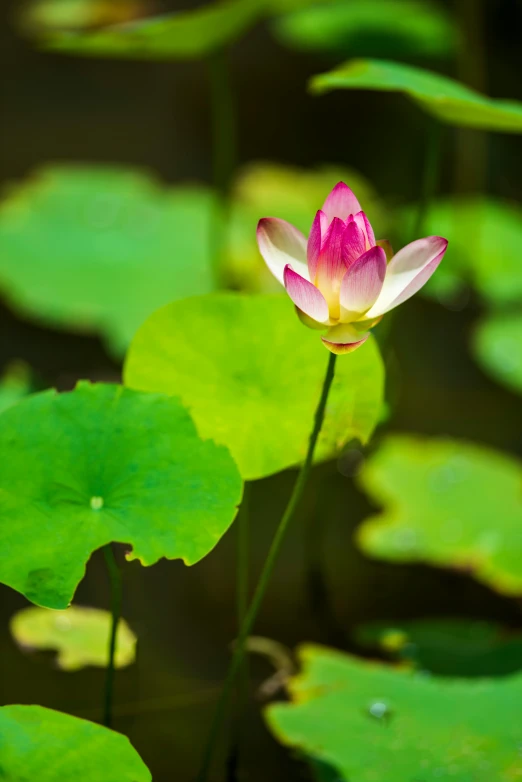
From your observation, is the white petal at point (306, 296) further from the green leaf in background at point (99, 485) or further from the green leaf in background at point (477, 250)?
the green leaf in background at point (477, 250)

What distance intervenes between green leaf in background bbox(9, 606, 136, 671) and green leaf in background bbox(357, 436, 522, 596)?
536mm

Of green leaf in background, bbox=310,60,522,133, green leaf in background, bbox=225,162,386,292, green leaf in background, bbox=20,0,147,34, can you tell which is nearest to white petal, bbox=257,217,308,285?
green leaf in background, bbox=310,60,522,133

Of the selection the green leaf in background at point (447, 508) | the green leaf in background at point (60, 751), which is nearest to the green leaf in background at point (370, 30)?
the green leaf in background at point (447, 508)

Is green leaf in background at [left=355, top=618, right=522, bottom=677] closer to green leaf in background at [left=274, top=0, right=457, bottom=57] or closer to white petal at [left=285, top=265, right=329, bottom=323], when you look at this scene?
white petal at [left=285, top=265, right=329, bottom=323]

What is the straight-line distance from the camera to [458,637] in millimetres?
1215

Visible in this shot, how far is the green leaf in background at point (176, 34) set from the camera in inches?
48.6

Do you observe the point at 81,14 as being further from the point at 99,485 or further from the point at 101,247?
the point at 99,485

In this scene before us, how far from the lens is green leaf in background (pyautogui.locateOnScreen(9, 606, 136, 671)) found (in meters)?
0.95

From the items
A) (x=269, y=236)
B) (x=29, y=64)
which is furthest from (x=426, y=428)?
(x=29, y=64)

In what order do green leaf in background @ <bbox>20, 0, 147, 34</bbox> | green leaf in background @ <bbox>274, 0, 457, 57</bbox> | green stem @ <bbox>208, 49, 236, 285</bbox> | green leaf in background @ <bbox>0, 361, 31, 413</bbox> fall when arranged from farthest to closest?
green leaf in background @ <bbox>20, 0, 147, 34</bbox> → green leaf in background @ <bbox>274, 0, 457, 57</bbox> → green stem @ <bbox>208, 49, 236, 285</bbox> → green leaf in background @ <bbox>0, 361, 31, 413</bbox>

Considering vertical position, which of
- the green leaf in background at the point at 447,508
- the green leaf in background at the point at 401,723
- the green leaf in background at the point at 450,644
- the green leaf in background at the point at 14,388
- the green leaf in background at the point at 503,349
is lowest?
the green leaf in background at the point at 450,644

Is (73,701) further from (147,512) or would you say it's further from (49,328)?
(49,328)

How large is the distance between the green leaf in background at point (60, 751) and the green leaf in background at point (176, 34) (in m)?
1.02

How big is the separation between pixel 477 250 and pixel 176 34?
1.07 meters
